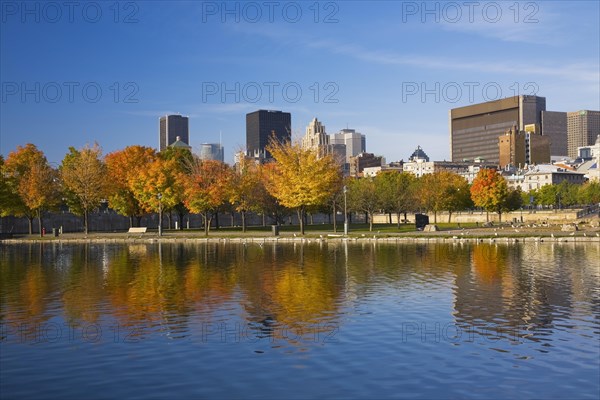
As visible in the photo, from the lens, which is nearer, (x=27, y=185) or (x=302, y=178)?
(x=302, y=178)

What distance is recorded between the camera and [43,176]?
95.8 meters

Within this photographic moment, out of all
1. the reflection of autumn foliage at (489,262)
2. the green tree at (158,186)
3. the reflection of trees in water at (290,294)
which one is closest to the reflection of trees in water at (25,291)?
the reflection of trees in water at (290,294)

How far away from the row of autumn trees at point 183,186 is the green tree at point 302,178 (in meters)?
0.12

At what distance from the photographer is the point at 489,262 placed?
44062mm

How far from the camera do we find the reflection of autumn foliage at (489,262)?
116 ft

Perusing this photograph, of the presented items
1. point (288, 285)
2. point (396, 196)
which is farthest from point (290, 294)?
point (396, 196)

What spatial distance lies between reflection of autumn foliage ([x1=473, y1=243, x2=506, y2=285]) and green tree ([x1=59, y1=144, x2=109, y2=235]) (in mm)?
58412

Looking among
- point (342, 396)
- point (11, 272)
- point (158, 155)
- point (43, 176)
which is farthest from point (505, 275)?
point (158, 155)

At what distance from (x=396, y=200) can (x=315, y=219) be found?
41510 millimetres

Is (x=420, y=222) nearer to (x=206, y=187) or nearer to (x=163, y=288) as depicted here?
(x=206, y=187)

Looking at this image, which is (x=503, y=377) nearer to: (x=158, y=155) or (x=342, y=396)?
(x=342, y=396)

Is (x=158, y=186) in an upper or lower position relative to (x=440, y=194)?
upper

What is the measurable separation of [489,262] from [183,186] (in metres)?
59.2

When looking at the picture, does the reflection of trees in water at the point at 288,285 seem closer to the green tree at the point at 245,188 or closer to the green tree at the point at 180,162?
the green tree at the point at 245,188
